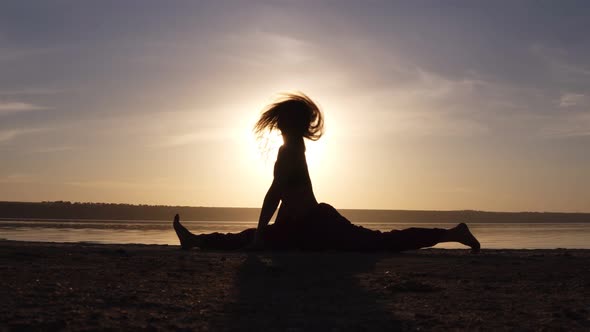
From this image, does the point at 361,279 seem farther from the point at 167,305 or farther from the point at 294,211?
the point at 294,211

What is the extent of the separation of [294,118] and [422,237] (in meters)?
2.06

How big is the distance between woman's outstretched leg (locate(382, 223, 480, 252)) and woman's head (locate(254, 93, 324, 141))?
155 cm

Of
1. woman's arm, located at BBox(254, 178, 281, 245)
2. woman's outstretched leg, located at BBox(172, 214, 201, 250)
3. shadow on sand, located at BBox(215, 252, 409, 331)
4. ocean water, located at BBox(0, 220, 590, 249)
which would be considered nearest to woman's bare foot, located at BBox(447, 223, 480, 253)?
shadow on sand, located at BBox(215, 252, 409, 331)

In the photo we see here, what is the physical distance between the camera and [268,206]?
8078 mm

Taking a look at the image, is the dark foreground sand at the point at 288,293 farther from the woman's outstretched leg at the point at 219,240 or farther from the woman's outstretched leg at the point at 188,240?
the woman's outstretched leg at the point at 188,240

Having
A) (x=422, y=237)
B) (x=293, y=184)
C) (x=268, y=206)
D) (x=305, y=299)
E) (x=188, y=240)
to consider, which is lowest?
(x=305, y=299)

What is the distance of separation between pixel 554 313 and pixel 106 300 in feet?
8.64

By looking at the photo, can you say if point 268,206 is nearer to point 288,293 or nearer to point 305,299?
point 288,293

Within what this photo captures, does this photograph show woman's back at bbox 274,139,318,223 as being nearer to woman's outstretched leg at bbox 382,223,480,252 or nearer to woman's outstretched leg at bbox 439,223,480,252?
woman's outstretched leg at bbox 382,223,480,252

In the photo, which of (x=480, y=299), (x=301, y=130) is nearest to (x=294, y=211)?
(x=301, y=130)

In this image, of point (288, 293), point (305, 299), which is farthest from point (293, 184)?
point (305, 299)

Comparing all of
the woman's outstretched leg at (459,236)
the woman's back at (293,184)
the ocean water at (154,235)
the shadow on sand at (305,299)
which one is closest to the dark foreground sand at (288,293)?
the shadow on sand at (305,299)

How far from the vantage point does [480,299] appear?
4453 millimetres

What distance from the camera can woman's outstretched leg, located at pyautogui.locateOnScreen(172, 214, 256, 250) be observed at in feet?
27.3
